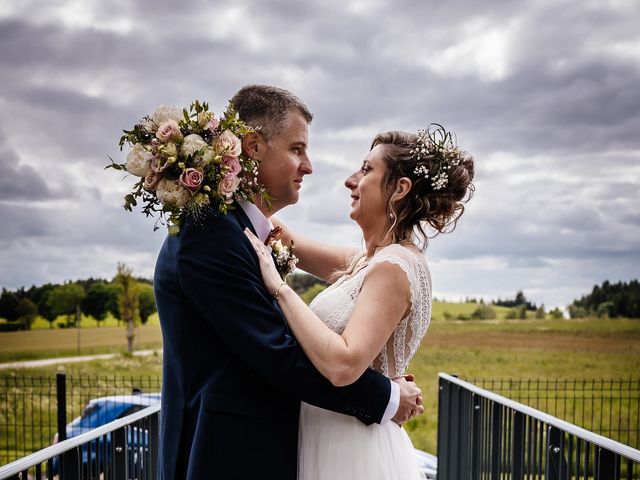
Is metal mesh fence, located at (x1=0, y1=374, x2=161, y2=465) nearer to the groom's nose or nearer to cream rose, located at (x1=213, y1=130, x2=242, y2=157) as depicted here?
the groom's nose

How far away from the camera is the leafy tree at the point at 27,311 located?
29109 millimetres

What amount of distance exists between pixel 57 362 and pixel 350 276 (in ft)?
117

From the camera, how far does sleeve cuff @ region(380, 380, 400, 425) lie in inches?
97.3

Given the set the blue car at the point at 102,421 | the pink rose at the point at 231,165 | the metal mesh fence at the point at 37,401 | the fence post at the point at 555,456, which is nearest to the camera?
the pink rose at the point at 231,165

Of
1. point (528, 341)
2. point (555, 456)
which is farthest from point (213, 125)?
point (528, 341)

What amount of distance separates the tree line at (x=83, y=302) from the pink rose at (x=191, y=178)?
20692mm

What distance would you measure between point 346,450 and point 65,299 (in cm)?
3063

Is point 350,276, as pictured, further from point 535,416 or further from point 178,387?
A: point 535,416

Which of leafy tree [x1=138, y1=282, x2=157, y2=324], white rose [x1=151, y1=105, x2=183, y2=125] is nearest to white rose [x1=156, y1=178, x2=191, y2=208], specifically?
white rose [x1=151, y1=105, x2=183, y2=125]

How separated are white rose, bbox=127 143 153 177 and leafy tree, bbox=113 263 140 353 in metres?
20.4

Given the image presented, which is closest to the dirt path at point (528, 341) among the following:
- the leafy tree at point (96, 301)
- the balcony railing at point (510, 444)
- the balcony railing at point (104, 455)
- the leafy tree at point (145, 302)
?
the leafy tree at point (145, 302)

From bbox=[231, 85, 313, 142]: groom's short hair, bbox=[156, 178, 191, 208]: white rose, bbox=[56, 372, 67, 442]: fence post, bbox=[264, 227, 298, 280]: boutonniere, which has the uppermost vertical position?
bbox=[231, 85, 313, 142]: groom's short hair

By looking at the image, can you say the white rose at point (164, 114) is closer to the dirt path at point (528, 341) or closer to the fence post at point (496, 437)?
the fence post at point (496, 437)

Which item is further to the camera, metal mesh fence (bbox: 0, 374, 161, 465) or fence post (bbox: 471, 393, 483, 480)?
metal mesh fence (bbox: 0, 374, 161, 465)
